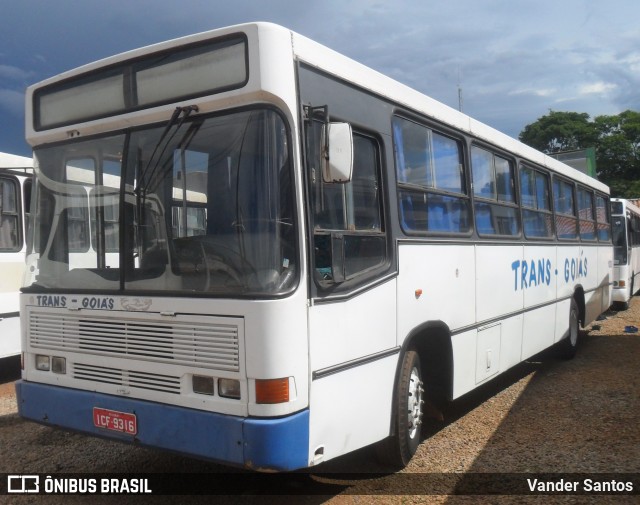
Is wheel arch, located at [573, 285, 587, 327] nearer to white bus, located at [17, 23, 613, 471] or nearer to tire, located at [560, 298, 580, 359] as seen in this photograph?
tire, located at [560, 298, 580, 359]

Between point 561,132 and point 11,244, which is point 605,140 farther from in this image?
point 11,244

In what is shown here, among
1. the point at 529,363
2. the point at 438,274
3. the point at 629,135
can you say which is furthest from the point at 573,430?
the point at 629,135

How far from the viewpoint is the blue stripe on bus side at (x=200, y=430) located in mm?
3438

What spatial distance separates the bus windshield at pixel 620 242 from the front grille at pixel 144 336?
1442 centimetres

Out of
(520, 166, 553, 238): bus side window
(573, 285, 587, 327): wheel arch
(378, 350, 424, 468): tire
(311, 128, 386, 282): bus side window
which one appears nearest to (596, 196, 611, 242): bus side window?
(573, 285, 587, 327): wheel arch

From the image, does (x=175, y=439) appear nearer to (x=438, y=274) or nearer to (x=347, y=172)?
(x=347, y=172)

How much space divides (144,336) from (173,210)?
82 centimetres

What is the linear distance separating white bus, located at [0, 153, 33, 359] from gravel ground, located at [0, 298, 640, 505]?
2.55 ft

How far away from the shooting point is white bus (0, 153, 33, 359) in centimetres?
788

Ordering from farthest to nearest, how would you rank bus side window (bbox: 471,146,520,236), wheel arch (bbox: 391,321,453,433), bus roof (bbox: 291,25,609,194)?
1. bus side window (bbox: 471,146,520,236)
2. wheel arch (bbox: 391,321,453,433)
3. bus roof (bbox: 291,25,609,194)

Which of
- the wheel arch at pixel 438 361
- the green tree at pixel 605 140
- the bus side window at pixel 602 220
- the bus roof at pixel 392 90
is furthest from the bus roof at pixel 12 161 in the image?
the green tree at pixel 605 140

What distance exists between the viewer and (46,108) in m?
4.67

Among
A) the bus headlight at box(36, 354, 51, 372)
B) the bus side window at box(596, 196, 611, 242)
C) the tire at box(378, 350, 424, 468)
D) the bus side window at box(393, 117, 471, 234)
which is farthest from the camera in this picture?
the bus side window at box(596, 196, 611, 242)

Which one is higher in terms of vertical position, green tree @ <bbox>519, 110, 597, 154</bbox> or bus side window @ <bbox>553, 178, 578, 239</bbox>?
green tree @ <bbox>519, 110, 597, 154</bbox>
